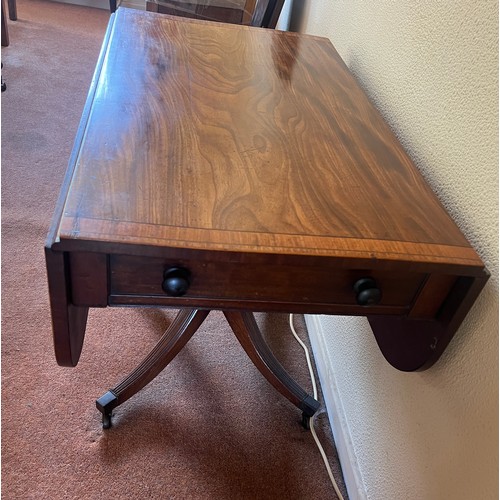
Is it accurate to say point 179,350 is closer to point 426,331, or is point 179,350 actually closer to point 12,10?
point 426,331

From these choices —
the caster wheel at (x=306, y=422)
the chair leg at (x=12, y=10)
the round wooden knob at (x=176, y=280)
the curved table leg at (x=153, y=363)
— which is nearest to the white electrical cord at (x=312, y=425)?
the caster wheel at (x=306, y=422)

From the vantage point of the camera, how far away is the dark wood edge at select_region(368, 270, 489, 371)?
0.69 metres

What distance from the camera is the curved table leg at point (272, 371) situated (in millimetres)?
1196

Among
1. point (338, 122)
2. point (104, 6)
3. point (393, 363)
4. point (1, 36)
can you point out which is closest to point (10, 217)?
point (338, 122)

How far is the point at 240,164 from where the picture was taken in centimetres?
77

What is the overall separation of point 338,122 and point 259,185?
298mm

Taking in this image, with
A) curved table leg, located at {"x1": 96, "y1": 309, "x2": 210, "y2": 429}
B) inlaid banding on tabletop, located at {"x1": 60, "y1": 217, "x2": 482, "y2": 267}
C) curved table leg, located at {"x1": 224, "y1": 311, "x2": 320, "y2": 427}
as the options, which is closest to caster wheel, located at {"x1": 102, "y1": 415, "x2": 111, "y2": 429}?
curved table leg, located at {"x1": 96, "y1": 309, "x2": 210, "y2": 429}

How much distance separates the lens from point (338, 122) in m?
0.94

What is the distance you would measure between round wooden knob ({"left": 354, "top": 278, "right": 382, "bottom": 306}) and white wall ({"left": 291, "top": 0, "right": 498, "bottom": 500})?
148 mm

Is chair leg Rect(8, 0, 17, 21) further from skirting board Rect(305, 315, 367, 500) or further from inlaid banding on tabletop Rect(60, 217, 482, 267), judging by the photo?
inlaid banding on tabletop Rect(60, 217, 482, 267)

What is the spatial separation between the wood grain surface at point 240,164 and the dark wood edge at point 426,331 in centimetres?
5

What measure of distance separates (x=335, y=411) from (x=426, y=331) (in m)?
0.55

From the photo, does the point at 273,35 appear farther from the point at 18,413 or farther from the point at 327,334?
the point at 18,413

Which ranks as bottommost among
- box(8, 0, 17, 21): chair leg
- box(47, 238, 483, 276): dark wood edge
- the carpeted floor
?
box(8, 0, 17, 21): chair leg
